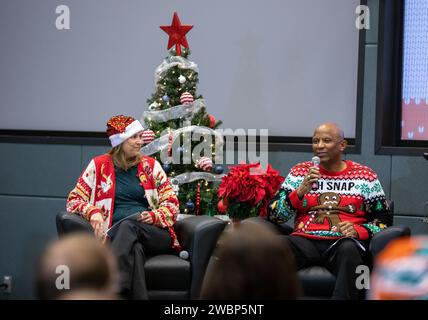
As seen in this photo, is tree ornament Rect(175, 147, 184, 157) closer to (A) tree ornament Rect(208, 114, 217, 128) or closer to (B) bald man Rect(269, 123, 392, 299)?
(A) tree ornament Rect(208, 114, 217, 128)

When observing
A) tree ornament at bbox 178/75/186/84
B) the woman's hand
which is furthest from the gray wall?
the woman's hand

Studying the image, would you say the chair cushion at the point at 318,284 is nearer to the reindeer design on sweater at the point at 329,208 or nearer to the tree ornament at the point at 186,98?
the reindeer design on sweater at the point at 329,208

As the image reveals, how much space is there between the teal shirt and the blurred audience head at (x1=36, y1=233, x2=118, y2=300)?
3.11 m

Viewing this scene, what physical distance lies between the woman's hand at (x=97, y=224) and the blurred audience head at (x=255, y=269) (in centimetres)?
286

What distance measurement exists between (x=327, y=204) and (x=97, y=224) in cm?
129

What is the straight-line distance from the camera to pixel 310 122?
552cm

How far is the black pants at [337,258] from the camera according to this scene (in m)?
4.07

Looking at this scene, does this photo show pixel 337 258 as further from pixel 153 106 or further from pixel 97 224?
pixel 153 106

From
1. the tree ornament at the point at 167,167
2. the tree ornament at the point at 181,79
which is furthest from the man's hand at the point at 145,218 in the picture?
the tree ornament at the point at 181,79

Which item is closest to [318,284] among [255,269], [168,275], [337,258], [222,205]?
[337,258]

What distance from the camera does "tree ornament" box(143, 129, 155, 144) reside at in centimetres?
504
